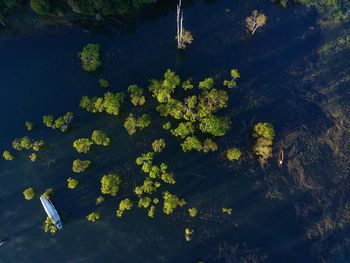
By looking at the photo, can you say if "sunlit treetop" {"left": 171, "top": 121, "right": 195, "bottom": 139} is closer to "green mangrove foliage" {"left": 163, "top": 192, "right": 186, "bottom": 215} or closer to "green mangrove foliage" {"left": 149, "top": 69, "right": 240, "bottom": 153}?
"green mangrove foliage" {"left": 149, "top": 69, "right": 240, "bottom": 153}

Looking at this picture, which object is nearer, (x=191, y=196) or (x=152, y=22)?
(x=191, y=196)

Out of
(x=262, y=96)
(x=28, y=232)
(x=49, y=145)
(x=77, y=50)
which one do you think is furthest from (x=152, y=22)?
(x=28, y=232)

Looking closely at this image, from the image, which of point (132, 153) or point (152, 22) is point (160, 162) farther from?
point (152, 22)

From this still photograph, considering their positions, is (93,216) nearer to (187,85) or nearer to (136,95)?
(136,95)

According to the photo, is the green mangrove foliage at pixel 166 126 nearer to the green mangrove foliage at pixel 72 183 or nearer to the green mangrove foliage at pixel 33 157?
the green mangrove foliage at pixel 72 183

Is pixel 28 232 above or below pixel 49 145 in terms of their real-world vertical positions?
below

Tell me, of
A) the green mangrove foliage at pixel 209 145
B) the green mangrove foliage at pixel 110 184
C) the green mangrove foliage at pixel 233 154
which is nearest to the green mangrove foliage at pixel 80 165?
the green mangrove foliage at pixel 110 184

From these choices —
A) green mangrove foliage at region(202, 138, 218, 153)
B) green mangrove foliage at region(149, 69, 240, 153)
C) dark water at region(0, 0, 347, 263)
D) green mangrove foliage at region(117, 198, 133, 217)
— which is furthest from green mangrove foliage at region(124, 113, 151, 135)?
green mangrove foliage at region(117, 198, 133, 217)
